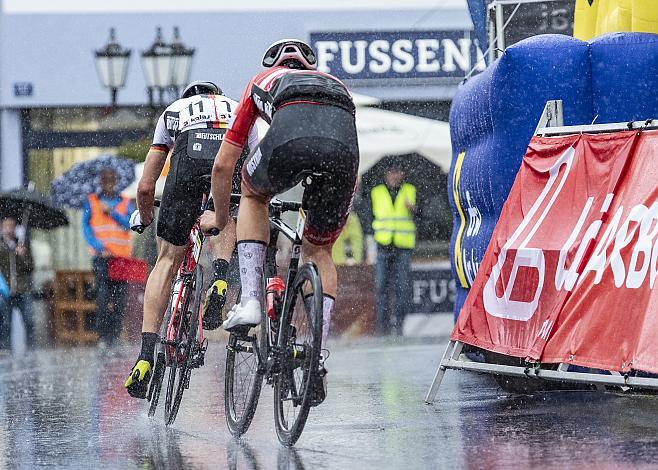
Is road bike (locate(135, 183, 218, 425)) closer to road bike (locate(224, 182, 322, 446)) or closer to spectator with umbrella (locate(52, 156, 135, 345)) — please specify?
road bike (locate(224, 182, 322, 446))

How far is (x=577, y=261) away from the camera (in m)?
7.65

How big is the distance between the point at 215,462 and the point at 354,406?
2371 mm

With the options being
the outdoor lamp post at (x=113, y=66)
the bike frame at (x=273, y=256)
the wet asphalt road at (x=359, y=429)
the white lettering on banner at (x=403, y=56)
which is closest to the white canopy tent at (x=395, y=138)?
the outdoor lamp post at (x=113, y=66)

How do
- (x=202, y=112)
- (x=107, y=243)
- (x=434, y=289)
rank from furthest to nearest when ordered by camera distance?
(x=434, y=289) < (x=107, y=243) < (x=202, y=112)

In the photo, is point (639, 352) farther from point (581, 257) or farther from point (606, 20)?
point (606, 20)

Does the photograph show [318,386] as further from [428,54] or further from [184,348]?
[428,54]

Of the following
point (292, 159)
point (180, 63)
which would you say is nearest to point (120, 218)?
point (180, 63)

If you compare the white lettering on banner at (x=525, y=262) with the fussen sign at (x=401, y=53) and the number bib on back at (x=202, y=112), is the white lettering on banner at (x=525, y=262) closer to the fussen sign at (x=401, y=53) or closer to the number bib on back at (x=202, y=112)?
the number bib on back at (x=202, y=112)

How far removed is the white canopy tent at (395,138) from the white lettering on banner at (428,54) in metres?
4.41

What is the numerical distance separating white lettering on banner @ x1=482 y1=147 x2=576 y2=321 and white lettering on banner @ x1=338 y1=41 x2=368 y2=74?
16.0 meters

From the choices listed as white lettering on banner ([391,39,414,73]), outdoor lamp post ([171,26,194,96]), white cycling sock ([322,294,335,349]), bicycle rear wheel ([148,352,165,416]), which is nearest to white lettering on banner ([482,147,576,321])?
white cycling sock ([322,294,335,349])

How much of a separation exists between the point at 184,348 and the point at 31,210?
1087 cm

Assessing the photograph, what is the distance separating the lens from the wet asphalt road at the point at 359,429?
6316 mm

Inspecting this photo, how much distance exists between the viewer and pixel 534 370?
7.74m
